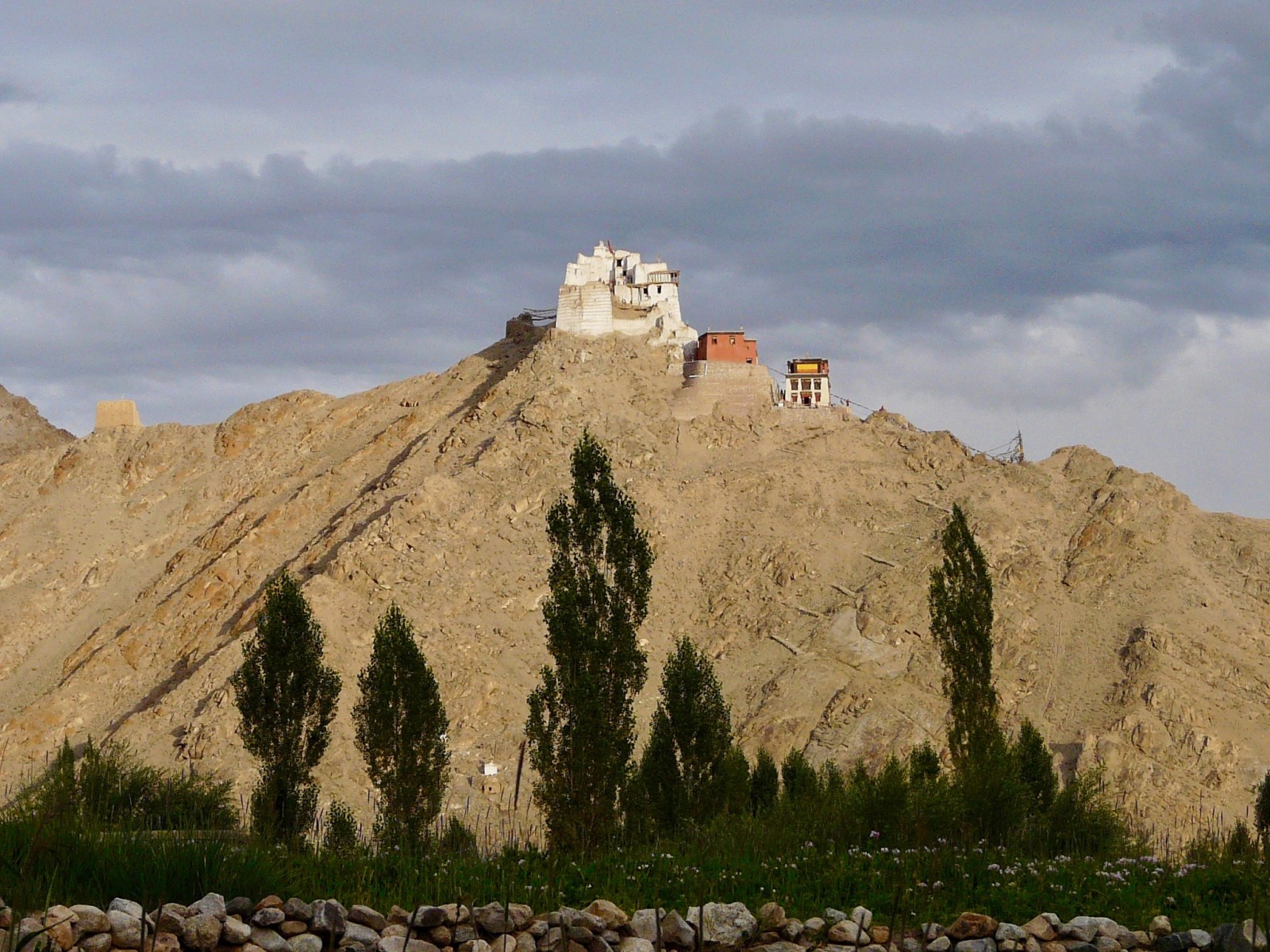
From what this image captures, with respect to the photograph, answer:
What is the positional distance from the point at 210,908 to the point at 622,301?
7254 cm

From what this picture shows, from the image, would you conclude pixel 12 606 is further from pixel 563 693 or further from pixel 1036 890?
pixel 1036 890

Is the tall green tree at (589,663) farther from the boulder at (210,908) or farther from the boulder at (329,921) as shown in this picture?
the boulder at (210,908)

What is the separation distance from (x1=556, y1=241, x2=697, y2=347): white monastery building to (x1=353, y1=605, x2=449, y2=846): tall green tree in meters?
47.7

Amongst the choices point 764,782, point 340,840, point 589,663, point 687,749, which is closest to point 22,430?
point 764,782

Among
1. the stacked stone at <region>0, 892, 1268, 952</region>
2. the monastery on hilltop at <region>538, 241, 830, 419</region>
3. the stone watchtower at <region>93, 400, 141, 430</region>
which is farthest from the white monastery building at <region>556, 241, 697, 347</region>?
the stacked stone at <region>0, 892, 1268, 952</region>

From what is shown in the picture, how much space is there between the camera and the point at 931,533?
67625 mm

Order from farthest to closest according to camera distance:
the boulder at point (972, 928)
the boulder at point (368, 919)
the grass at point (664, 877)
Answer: the grass at point (664, 877) < the boulder at point (972, 928) < the boulder at point (368, 919)

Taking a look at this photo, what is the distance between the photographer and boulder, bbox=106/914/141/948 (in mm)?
11711

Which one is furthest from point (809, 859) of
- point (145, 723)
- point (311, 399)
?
point (311, 399)

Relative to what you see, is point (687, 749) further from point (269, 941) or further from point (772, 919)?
point (269, 941)

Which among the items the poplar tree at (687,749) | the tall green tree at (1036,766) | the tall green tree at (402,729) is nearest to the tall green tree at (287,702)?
the tall green tree at (402,729)

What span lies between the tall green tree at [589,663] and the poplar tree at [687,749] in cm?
397

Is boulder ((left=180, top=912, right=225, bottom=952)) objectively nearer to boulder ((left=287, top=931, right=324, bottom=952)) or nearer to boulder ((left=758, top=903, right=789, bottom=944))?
boulder ((left=287, top=931, right=324, bottom=952))

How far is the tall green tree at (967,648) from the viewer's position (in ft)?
120
